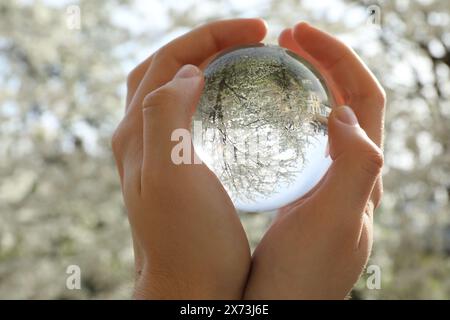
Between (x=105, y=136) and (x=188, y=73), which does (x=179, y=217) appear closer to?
(x=188, y=73)

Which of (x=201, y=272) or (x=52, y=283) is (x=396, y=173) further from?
(x=201, y=272)

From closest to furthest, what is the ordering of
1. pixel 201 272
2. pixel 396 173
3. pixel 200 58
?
pixel 201 272, pixel 200 58, pixel 396 173

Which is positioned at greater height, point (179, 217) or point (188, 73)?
point (188, 73)

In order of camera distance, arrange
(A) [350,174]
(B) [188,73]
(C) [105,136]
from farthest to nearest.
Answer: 1. (C) [105,136]
2. (B) [188,73]
3. (A) [350,174]

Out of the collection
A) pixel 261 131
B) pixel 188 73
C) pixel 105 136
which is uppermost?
pixel 188 73

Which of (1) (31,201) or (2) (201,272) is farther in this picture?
(1) (31,201)

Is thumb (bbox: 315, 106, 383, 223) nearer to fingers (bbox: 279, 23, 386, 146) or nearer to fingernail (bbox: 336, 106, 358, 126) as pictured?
fingernail (bbox: 336, 106, 358, 126)

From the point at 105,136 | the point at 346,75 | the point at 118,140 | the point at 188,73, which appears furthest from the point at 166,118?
the point at 105,136

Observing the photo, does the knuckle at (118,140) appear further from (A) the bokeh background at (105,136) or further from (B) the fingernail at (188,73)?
(A) the bokeh background at (105,136)
